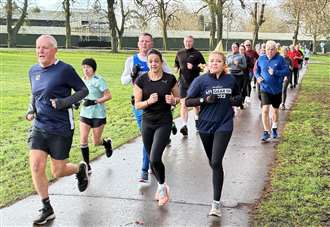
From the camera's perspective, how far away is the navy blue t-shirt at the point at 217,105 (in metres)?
5.83

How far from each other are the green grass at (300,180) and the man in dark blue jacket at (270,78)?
0.58 metres

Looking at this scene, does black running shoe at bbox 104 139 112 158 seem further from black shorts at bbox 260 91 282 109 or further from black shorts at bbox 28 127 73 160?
black shorts at bbox 260 91 282 109

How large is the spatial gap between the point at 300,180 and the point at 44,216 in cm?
330

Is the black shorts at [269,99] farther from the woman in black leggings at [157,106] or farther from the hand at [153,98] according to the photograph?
the hand at [153,98]

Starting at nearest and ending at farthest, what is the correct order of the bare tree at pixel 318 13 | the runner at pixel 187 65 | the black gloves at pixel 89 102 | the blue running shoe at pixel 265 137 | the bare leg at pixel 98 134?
the black gloves at pixel 89 102, the bare leg at pixel 98 134, the blue running shoe at pixel 265 137, the runner at pixel 187 65, the bare tree at pixel 318 13

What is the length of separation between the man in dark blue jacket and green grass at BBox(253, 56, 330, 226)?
1.90ft

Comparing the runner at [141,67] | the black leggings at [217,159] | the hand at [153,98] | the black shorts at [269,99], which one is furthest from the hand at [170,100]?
the black shorts at [269,99]

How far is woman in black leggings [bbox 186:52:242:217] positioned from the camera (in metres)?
5.73

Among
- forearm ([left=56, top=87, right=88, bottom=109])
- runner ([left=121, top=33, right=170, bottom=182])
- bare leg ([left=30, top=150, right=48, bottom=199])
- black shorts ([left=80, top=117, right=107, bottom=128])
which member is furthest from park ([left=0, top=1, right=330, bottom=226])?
forearm ([left=56, top=87, right=88, bottom=109])

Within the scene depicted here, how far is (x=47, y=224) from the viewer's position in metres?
5.37

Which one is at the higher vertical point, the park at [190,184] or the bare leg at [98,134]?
the bare leg at [98,134]

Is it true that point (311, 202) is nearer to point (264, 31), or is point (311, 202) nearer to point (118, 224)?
point (118, 224)

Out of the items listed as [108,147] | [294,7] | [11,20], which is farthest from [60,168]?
[11,20]

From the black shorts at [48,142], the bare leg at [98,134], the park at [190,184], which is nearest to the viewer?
the black shorts at [48,142]
